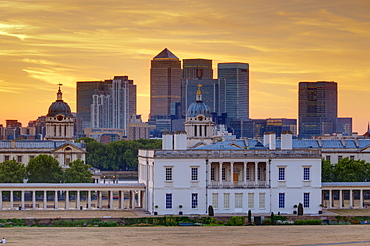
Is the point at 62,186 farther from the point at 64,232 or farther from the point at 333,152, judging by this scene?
the point at 333,152

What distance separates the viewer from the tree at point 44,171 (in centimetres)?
13475

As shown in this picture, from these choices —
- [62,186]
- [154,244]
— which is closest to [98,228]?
[154,244]

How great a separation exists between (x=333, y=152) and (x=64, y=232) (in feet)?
262

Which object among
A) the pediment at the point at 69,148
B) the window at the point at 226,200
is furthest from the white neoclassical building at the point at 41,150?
the window at the point at 226,200

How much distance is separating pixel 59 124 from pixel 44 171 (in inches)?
1934

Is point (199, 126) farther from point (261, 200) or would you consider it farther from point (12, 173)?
point (261, 200)

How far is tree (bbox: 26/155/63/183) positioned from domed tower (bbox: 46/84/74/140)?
45150 mm

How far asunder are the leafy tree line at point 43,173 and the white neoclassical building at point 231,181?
92.6 feet

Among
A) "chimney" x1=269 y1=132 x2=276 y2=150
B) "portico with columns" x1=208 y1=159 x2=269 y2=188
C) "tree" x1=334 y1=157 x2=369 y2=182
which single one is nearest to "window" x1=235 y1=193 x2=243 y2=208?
"portico with columns" x1=208 y1=159 x2=269 y2=188

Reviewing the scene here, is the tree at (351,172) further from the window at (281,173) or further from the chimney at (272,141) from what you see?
the window at (281,173)

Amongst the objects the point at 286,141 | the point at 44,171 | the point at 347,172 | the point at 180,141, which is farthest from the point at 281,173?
the point at 44,171

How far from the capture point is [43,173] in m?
136

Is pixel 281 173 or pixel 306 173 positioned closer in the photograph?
pixel 281 173

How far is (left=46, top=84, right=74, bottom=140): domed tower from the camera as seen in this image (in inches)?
7274
